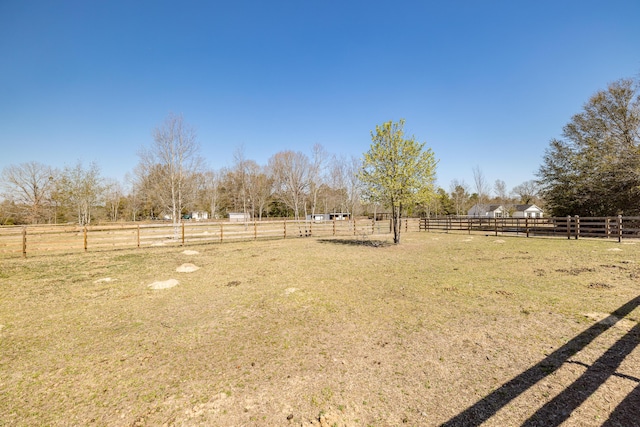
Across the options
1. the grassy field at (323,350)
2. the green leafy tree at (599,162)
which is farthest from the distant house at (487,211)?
the grassy field at (323,350)

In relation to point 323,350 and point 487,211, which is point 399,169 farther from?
point 487,211

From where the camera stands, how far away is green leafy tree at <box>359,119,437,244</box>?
42.8 feet

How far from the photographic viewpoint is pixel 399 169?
13.0m

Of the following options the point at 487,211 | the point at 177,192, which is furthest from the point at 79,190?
the point at 487,211

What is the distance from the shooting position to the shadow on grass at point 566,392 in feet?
7.55

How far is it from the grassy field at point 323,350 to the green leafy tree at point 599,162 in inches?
612

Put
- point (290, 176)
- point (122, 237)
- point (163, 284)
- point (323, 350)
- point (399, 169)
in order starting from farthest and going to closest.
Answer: point (290, 176) → point (122, 237) → point (399, 169) → point (163, 284) → point (323, 350)

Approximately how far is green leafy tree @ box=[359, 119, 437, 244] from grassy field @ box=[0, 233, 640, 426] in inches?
254

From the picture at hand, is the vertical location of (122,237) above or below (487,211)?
below

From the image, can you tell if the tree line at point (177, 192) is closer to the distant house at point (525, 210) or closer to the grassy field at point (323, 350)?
the grassy field at point (323, 350)

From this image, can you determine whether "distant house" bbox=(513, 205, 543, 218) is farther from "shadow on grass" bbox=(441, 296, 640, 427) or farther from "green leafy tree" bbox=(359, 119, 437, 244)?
"shadow on grass" bbox=(441, 296, 640, 427)

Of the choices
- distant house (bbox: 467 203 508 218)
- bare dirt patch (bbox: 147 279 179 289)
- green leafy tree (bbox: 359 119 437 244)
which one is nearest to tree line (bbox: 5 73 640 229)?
green leafy tree (bbox: 359 119 437 244)

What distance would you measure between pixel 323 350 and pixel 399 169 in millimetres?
10948

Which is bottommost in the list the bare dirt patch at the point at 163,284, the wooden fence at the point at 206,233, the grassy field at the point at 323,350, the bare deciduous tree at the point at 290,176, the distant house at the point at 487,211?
the grassy field at the point at 323,350
